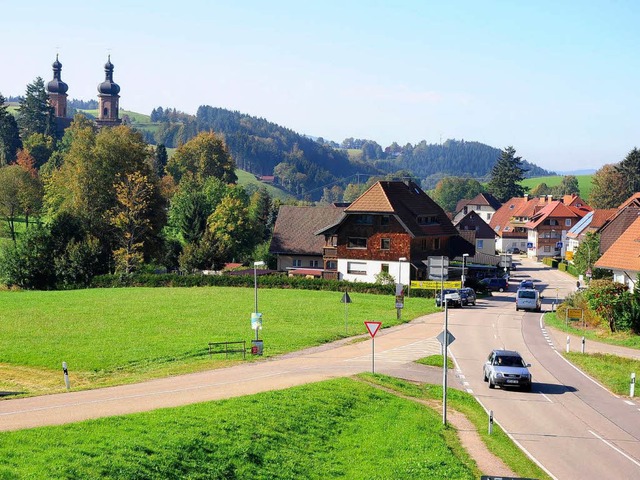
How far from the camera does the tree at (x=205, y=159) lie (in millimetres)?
139288

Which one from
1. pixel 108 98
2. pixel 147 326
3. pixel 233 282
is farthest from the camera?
pixel 108 98

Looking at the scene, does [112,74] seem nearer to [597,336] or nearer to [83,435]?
[597,336]

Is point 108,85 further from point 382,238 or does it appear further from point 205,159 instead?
point 382,238

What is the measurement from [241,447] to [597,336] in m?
33.0

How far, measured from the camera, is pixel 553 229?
420 feet

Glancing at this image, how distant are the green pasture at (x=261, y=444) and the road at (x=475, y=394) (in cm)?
143

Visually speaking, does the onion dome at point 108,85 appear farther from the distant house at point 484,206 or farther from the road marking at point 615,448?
the road marking at point 615,448

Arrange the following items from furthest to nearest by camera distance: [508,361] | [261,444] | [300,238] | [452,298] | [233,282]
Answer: [300,238], [233,282], [452,298], [508,361], [261,444]

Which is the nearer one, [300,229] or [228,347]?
[228,347]

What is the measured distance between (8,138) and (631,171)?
4917 inches

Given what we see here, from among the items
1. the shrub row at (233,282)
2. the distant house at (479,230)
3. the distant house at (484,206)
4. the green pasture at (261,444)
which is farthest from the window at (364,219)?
the distant house at (484,206)

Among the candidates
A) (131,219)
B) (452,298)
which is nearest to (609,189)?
(131,219)

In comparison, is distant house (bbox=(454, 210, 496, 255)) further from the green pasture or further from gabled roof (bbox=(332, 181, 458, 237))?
the green pasture

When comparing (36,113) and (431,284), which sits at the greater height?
(36,113)
